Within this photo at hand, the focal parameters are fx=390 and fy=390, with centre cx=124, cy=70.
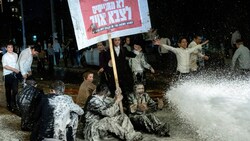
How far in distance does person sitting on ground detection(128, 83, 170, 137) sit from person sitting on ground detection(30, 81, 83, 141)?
1.56 m

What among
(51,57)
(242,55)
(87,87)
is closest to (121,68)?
(87,87)

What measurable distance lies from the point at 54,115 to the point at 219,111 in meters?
2.54

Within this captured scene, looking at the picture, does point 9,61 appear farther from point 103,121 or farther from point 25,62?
point 103,121

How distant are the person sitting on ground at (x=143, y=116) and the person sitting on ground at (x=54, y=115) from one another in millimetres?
1562

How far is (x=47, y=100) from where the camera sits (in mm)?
6062

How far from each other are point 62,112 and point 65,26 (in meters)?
34.3

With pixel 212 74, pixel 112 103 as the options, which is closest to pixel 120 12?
pixel 112 103

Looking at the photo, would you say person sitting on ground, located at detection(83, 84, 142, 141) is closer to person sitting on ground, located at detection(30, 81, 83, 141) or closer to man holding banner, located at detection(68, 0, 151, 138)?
man holding banner, located at detection(68, 0, 151, 138)

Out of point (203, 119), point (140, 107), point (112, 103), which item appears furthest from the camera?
point (140, 107)

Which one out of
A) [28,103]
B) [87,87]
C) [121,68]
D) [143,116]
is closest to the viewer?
[143,116]

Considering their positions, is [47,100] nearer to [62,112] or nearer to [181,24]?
[62,112]


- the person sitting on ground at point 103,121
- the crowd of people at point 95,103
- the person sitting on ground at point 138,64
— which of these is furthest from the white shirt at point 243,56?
the person sitting on ground at point 103,121

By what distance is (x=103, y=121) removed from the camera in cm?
686

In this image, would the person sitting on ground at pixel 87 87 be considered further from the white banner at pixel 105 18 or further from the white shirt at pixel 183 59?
the white shirt at pixel 183 59
